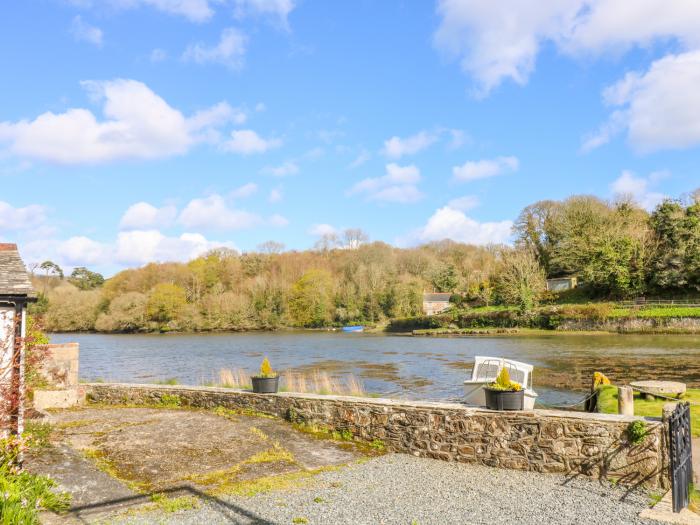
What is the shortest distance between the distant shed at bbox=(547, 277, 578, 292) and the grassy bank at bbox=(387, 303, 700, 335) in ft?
30.9

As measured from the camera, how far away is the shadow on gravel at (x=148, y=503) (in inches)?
237

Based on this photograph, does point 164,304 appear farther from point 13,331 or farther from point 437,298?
point 13,331

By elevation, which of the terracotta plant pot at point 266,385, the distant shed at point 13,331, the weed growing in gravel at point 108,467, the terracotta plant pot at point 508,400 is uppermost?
the distant shed at point 13,331

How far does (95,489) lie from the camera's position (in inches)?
278

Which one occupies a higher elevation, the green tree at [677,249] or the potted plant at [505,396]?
the green tree at [677,249]

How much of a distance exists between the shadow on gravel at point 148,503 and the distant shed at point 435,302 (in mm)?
78583

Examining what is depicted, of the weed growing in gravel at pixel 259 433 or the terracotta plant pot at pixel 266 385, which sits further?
the terracotta plant pot at pixel 266 385

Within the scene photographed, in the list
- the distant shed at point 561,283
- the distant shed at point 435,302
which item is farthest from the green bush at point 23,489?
the distant shed at point 435,302

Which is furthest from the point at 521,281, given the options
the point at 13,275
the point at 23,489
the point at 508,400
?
the point at 23,489

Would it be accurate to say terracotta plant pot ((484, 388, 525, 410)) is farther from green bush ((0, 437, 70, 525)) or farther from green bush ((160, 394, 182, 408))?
green bush ((160, 394, 182, 408))

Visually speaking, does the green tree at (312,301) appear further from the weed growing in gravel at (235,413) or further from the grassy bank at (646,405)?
the grassy bank at (646,405)

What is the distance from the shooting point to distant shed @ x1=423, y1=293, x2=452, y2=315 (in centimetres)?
8481

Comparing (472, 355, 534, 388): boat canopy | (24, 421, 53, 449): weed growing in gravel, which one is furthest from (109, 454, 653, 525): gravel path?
(472, 355, 534, 388): boat canopy

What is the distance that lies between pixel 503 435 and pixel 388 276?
7753cm
